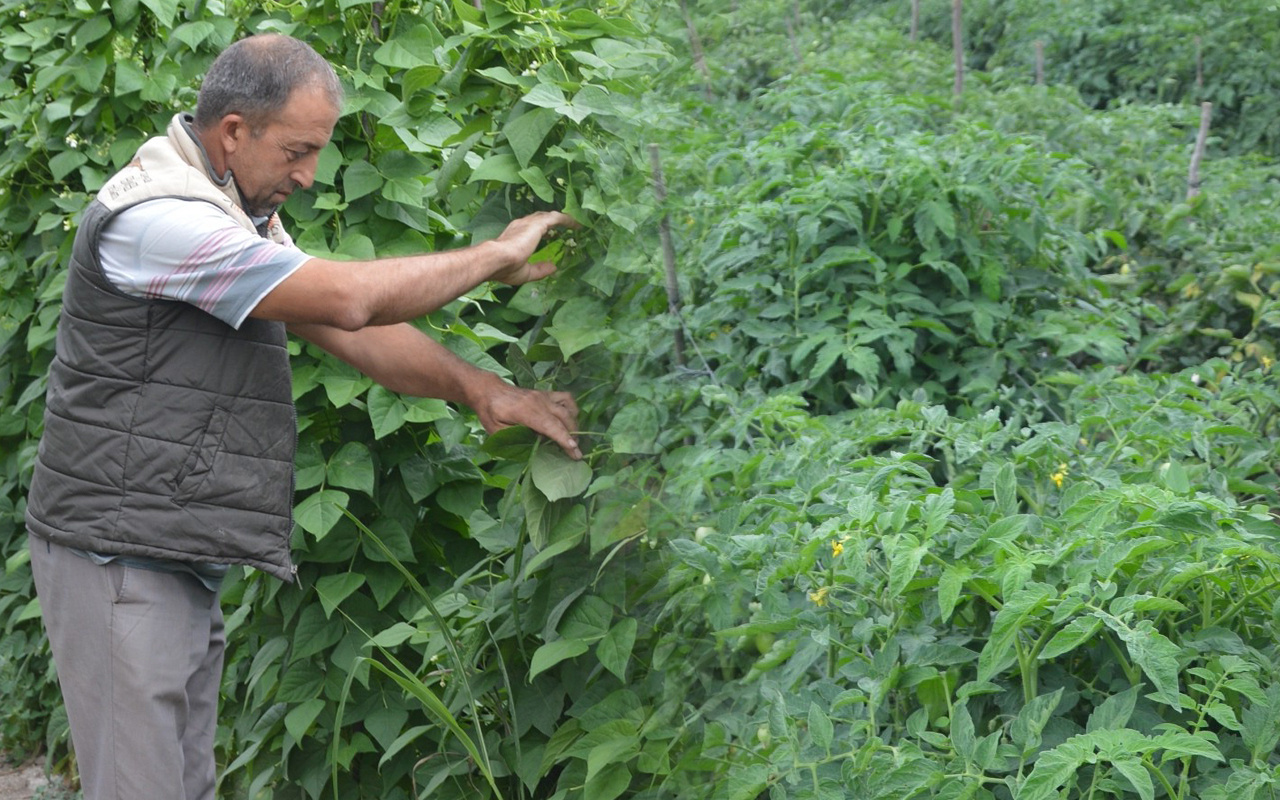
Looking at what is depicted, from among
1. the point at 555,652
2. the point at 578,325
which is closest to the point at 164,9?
the point at 578,325

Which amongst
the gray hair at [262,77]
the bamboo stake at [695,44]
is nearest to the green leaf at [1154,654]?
the bamboo stake at [695,44]

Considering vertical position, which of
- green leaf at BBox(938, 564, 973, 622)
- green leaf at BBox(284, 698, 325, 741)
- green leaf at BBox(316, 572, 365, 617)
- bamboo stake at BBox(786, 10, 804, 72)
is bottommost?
bamboo stake at BBox(786, 10, 804, 72)

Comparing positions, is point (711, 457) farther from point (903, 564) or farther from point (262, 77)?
point (262, 77)

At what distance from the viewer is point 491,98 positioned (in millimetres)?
2381

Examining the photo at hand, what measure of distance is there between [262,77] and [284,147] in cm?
14

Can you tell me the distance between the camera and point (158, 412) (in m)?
2.36

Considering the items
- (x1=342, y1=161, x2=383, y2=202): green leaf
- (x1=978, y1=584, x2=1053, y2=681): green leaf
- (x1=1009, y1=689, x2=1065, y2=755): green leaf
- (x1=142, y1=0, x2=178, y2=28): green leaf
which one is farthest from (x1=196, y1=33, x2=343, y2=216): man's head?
(x1=1009, y1=689, x2=1065, y2=755): green leaf

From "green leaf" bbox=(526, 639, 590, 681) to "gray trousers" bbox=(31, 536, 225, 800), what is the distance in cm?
76

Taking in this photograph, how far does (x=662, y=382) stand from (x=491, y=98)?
810 mm

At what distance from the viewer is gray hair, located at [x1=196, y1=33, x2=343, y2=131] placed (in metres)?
2.36

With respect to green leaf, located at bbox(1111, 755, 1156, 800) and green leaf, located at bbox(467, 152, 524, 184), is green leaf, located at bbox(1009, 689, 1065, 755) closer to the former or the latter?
green leaf, located at bbox(1111, 755, 1156, 800)

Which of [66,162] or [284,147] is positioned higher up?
[284,147]

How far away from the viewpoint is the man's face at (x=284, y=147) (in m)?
2.38

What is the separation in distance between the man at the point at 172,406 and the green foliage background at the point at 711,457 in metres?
0.25
